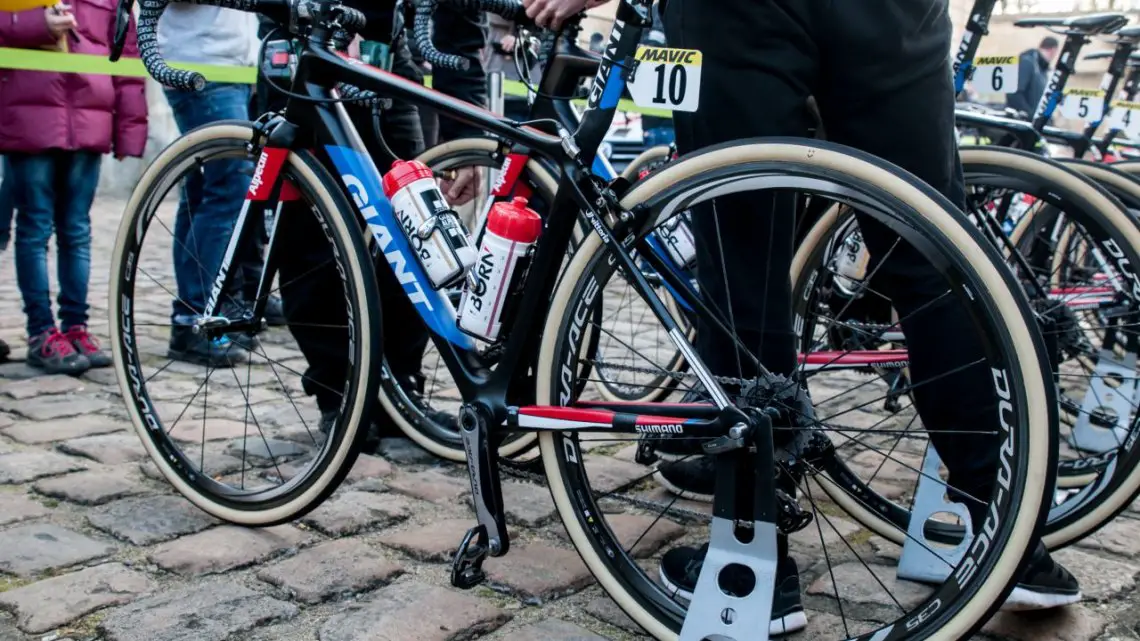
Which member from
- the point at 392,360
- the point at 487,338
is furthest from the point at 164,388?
the point at 487,338

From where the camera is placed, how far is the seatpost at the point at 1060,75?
210 inches

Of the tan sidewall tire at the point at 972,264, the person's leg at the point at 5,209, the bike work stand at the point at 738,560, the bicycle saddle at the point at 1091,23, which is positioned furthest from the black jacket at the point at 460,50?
the bicycle saddle at the point at 1091,23

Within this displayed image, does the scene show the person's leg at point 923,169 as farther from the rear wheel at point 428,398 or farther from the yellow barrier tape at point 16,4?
the yellow barrier tape at point 16,4

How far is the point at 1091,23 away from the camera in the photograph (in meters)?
5.10

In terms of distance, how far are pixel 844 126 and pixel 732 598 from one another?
944 mm

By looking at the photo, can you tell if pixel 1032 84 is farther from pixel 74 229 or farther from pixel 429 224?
pixel 429 224

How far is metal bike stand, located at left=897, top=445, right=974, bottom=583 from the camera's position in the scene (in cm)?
220

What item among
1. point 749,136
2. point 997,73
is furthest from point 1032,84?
point 749,136

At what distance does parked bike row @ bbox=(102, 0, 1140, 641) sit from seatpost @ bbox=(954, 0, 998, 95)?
1.10m

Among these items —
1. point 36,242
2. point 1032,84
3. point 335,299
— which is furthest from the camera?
point 1032,84

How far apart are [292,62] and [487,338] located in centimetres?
86

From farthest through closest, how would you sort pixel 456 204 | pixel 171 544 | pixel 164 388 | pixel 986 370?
1. pixel 164 388
2. pixel 456 204
3. pixel 171 544
4. pixel 986 370

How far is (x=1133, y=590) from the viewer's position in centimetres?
249

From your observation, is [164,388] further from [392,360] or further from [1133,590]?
[1133,590]
